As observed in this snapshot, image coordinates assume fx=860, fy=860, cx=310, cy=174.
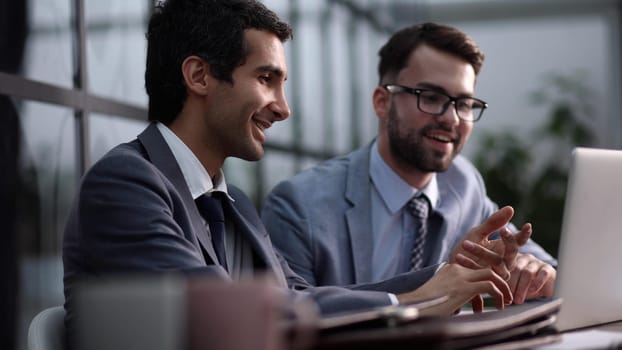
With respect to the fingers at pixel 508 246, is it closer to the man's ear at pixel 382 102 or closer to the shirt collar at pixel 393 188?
the shirt collar at pixel 393 188

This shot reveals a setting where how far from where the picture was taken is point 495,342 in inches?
47.1

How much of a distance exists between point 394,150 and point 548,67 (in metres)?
7.93

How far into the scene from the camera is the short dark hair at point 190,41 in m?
1.74

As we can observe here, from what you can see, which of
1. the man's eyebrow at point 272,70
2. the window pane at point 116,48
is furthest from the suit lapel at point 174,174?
the window pane at point 116,48

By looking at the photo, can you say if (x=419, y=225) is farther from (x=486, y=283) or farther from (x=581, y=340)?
(x=581, y=340)

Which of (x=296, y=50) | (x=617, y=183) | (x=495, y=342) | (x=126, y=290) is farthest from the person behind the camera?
(x=296, y=50)

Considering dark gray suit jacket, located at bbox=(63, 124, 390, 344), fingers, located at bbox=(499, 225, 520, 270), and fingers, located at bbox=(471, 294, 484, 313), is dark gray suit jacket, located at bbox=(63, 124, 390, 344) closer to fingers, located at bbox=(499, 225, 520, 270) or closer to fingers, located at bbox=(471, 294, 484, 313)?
fingers, located at bbox=(471, 294, 484, 313)

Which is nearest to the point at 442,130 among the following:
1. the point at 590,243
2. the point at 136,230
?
the point at 590,243

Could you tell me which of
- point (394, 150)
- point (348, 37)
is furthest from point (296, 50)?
point (394, 150)

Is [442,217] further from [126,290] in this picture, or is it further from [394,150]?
[126,290]

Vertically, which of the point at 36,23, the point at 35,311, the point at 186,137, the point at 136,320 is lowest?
the point at 35,311

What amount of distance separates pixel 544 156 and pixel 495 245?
7.43m

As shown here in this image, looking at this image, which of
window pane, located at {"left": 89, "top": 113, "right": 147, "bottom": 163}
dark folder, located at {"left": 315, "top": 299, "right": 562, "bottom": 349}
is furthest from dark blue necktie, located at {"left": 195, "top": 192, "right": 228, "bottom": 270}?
window pane, located at {"left": 89, "top": 113, "right": 147, "bottom": 163}

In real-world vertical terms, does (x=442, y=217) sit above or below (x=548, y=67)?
below
